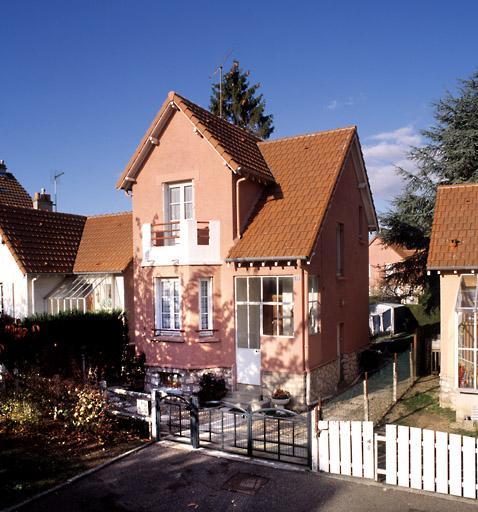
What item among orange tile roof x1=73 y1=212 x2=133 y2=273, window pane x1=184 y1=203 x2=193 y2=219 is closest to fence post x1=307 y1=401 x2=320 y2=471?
window pane x1=184 y1=203 x2=193 y2=219

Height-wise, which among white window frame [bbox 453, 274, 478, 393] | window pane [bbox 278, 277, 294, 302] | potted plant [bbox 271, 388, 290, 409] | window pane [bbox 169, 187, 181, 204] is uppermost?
window pane [bbox 169, 187, 181, 204]

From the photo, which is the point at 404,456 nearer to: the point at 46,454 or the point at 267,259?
the point at 267,259

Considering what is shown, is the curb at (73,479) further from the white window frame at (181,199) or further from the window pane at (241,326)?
the white window frame at (181,199)

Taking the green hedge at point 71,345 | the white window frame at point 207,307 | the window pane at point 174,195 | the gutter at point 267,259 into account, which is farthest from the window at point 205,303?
the green hedge at point 71,345

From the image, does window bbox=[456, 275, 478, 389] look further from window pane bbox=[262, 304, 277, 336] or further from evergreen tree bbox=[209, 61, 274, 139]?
evergreen tree bbox=[209, 61, 274, 139]

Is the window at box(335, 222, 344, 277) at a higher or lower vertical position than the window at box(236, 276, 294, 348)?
higher

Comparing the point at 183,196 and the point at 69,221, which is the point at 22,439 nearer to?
the point at 183,196

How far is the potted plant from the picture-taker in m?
14.5

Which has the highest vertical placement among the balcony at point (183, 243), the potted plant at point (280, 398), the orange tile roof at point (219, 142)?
the orange tile roof at point (219, 142)

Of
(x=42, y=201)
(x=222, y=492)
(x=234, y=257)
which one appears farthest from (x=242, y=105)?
(x=222, y=492)

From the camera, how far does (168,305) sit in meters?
17.0

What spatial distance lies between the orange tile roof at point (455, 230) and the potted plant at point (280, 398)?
5.82 metres

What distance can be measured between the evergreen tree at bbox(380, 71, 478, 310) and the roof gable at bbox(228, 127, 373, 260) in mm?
8591

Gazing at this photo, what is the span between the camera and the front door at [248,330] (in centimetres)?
1566
